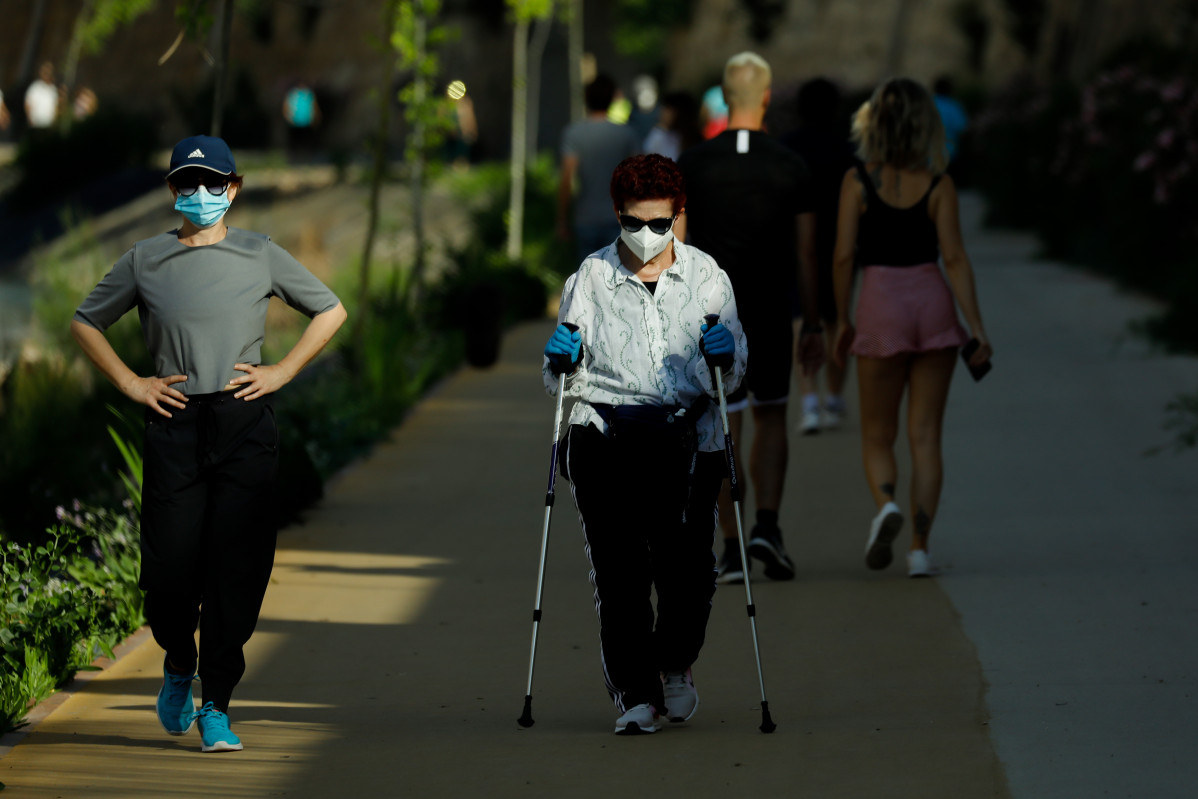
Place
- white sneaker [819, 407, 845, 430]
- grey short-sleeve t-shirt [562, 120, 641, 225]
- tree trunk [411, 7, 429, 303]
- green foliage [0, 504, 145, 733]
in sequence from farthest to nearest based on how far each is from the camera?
tree trunk [411, 7, 429, 303] → grey short-sleeve t-shirt [562, 120, 641, 225] → white sneaker [819, 407, 845, 430] → green foliage [0, 504, 145, 733]

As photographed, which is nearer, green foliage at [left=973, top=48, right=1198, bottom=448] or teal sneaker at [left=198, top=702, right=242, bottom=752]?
teal sneaker at [left=198, top=702, right=242, bottom=752]

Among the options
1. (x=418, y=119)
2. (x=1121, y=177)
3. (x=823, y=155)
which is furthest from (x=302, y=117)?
(x=823, y=155)

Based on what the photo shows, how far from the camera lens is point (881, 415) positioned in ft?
23.9

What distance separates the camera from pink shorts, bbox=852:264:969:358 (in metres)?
7.02

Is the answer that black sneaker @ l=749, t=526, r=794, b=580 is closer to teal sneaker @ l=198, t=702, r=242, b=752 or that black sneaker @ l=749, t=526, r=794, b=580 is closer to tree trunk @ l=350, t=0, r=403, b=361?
teal sneaker @ l=198, t=702, r=242, b=752

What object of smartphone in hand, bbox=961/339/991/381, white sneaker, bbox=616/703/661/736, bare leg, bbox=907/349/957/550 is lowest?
white sneaker, bbox=616/703/661/736

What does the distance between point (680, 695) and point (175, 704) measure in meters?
1.49

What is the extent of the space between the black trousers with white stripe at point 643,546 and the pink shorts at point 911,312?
2036 mm

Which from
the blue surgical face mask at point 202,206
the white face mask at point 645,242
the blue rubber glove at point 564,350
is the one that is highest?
the blue surgical face mask at point 202,206

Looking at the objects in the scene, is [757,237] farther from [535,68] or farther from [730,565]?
[535,68]

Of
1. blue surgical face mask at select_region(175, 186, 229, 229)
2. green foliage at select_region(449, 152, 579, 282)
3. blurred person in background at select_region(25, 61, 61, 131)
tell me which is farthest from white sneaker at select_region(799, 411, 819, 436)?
blurred person in background at select_region(25, 61, 61, 131)

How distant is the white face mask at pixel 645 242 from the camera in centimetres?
509

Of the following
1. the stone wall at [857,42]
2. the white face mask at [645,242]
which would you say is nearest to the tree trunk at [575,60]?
the white face mask at [645,242]

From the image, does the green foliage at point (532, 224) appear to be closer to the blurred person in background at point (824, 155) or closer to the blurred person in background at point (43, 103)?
the blurred person in background at point (824, 155)
